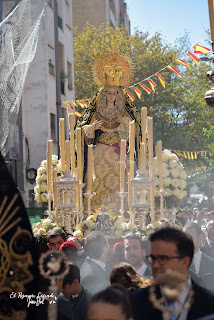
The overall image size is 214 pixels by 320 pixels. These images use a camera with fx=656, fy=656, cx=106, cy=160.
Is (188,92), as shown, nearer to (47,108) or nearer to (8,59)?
(47,108)

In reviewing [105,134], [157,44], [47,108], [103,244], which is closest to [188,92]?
[157,44]

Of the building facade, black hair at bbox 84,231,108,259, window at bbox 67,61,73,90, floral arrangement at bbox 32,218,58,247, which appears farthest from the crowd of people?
the building facade

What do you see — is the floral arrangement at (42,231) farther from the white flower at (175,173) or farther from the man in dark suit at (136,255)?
the white flower at (175,173)

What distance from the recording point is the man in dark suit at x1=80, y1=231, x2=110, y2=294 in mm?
4750

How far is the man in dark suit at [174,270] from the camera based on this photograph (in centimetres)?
255

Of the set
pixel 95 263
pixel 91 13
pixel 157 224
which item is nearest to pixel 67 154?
pixel 157 224

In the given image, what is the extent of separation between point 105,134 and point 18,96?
364 centimetres

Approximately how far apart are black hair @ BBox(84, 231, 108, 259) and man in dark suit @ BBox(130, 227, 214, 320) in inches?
87.3

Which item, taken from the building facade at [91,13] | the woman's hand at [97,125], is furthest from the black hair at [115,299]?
the building facade at [91,13]

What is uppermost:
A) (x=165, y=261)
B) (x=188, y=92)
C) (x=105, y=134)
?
(x=188, y=92)

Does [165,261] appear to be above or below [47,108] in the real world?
below

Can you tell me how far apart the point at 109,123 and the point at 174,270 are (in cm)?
604

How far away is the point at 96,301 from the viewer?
2.39 m

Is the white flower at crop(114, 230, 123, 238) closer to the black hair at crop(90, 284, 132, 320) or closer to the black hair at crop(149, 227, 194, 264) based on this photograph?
the black hair at crop(149, 227, 194, 264)
